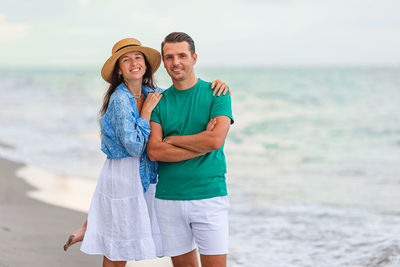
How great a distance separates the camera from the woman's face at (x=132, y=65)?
2852 millimetres

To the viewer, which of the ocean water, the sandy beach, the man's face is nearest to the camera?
the man's face

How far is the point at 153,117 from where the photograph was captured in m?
2.76

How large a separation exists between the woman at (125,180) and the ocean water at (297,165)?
1.60m

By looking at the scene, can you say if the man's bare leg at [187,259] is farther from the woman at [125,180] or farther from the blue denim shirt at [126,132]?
the blue denim shirt at [126,132]

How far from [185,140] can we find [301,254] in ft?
8.30

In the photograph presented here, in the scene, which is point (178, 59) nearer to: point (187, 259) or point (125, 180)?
point (125, 180)

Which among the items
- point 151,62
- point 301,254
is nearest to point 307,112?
point 301,254

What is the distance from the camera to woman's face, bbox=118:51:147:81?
285cm

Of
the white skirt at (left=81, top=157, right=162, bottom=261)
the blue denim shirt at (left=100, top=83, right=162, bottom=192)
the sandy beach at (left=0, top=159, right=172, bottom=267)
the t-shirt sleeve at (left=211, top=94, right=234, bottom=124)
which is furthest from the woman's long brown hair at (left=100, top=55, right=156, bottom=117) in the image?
the sandy beach at (left=0, top=159, right=172, bottom=267)

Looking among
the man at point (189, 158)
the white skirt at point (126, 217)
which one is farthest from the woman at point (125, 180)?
the man at point (189, 158)

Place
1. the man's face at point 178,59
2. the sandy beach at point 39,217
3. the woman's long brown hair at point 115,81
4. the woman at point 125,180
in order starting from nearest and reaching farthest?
the man's face at point 178,59, the woman at point 125,180, the woman's long brown hair at point 115,81, the sandy beach at point 39,217

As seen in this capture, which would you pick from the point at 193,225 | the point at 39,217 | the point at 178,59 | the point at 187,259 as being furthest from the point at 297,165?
the point at 178,59

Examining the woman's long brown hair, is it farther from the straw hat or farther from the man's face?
the man's face

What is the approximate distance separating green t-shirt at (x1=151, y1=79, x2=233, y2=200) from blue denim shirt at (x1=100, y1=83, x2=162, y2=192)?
0.40 ft
